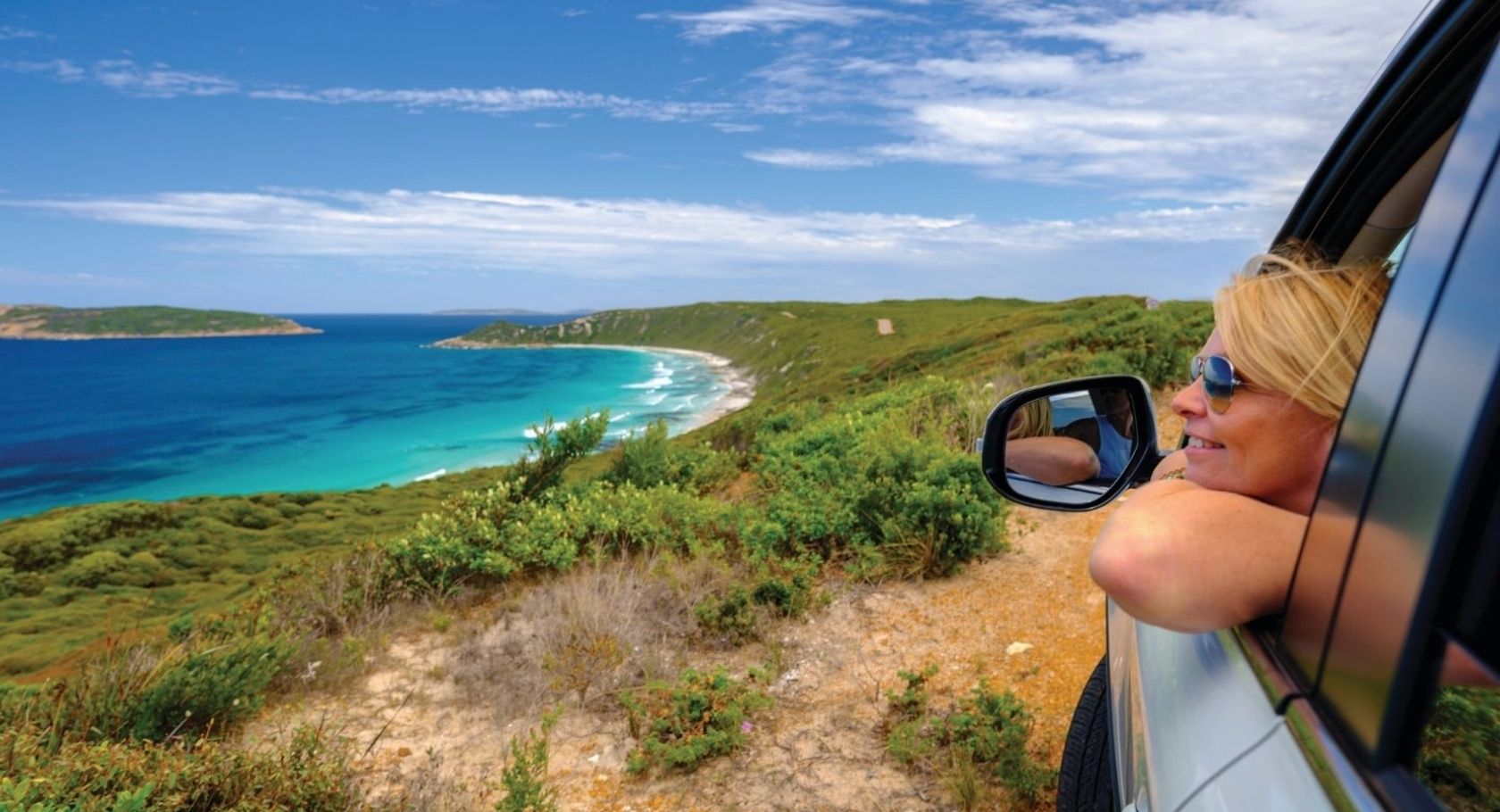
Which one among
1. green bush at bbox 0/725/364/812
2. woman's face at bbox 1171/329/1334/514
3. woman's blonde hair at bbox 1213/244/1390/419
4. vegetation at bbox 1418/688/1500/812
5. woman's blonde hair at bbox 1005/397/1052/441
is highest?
woman's blonde hair at bbox 1213/244/1390/419

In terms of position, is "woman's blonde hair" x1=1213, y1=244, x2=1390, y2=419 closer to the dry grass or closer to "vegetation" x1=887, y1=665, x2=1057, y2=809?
"vegetation" x1=887, y1=665, x2=1057, y2=809

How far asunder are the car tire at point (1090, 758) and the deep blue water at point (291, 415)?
34812mm

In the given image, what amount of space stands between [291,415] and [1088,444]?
9247cm

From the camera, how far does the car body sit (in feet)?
2.39

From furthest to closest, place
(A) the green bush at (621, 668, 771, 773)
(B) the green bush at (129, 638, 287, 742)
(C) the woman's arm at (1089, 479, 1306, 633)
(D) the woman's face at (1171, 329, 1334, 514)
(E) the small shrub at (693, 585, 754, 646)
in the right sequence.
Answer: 1. (E) the small shrub at (693, 585, 754, 646)
2. (B) the green bush at (129, 638, 287, 742)
3. (A) the green bush at (621, 668, 771, 773)
4. (D) the woman's face at (1171, 329, 1334, 514)
5. (C) the woman's arm at (1089, 479, 1306, 633)

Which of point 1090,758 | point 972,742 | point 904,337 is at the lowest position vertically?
point 904,337

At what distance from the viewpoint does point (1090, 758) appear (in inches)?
91.7

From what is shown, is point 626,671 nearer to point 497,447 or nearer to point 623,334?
point 497,447

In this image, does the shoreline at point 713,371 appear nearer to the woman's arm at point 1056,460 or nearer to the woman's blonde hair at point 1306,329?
the woman's arm at point 1056,460

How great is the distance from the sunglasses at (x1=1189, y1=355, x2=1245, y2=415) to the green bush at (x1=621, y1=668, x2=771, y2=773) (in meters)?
3.23

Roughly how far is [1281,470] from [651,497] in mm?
6997

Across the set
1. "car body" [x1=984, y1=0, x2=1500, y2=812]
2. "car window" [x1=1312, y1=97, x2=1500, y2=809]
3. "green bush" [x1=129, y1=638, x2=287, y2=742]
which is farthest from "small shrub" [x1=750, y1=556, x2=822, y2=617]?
"car window" [x1=1312, y1=97, x2=1500, y2=809]

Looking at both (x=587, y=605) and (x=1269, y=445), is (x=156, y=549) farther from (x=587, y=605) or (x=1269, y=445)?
(x=1269, y=445)

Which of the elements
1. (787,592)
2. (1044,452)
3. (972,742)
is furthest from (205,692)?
(1044,452)
